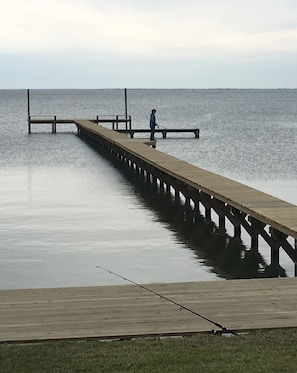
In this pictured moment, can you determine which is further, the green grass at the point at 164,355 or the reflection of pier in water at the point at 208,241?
the reflection of pier in water at the point at 208,241

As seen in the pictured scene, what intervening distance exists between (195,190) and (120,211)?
1.67 metres

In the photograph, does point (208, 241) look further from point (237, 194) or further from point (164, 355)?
point (164, 355)

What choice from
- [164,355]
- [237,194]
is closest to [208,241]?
[237,194]

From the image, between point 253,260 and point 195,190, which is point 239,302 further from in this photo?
point 195,190

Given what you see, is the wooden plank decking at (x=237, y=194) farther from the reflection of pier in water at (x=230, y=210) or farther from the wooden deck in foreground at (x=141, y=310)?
the wooden deck in foreground at (x=141, y=310)

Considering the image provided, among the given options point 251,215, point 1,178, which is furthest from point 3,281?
point 1,178

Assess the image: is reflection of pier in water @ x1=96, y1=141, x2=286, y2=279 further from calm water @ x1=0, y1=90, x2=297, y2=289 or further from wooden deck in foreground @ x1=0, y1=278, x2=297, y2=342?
wooden deck in foreground @ x1=0, y1=278, x2=297, y2=342

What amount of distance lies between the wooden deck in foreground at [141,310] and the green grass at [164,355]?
0.81 feet

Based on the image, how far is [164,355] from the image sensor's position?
6473mm

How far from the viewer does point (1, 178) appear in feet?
84.2

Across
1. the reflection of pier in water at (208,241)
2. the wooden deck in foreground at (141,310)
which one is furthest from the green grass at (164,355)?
the reflection of pier in water at (208,241)

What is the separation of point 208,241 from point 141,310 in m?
7.20

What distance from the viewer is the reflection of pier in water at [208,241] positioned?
42.0ft

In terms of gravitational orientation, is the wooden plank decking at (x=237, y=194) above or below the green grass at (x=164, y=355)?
above
